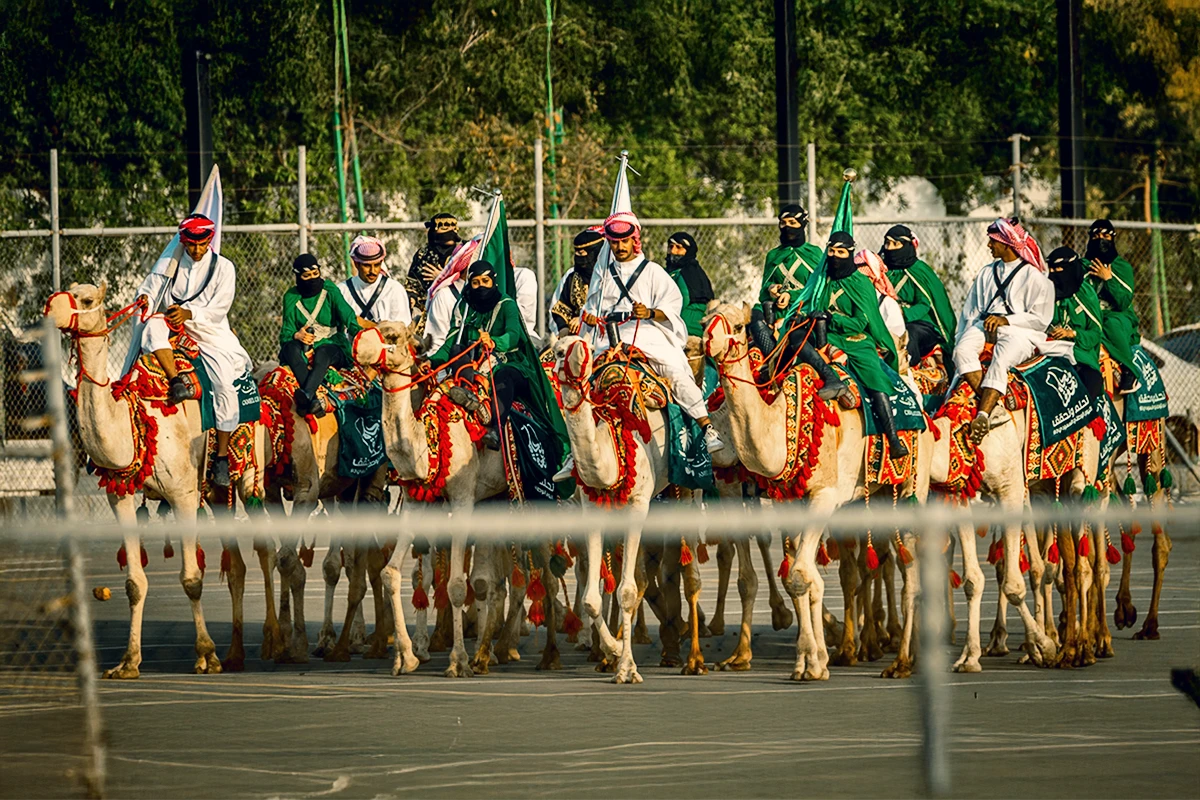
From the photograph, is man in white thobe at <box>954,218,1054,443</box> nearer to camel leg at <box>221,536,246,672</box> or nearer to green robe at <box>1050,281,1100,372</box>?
green robe at <box>1050,281,1100,372</box>

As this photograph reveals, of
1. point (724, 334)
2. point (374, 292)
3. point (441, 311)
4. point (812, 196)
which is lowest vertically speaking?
point (724, 334)

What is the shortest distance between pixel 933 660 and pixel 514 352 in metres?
7.06

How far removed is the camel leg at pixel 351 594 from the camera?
13977 mm

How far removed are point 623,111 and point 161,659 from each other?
24214mm

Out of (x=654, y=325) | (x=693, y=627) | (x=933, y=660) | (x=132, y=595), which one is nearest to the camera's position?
(x=933, y=660)

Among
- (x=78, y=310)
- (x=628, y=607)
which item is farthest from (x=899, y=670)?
(x=78, y=310)

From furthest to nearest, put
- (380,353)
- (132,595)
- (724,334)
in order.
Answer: (132,595), (380,353), (724,334)

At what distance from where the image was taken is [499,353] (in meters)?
A: 13.8

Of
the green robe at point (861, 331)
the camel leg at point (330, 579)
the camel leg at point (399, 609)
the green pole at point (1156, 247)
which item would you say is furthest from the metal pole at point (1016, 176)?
the camel leg at point (399, 609)

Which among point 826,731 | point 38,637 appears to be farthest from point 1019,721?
point 38,637

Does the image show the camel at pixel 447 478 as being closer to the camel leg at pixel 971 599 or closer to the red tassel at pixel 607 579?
the red tassel at pixel 607 579

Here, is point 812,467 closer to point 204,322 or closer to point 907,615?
point 907,615

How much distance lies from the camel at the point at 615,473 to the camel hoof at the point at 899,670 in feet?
3.99

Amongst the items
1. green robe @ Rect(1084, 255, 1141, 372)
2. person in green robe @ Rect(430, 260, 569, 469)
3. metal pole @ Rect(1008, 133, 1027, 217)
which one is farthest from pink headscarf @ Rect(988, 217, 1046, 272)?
metal pole @ Rect(1008, 133, 1027, 217)
